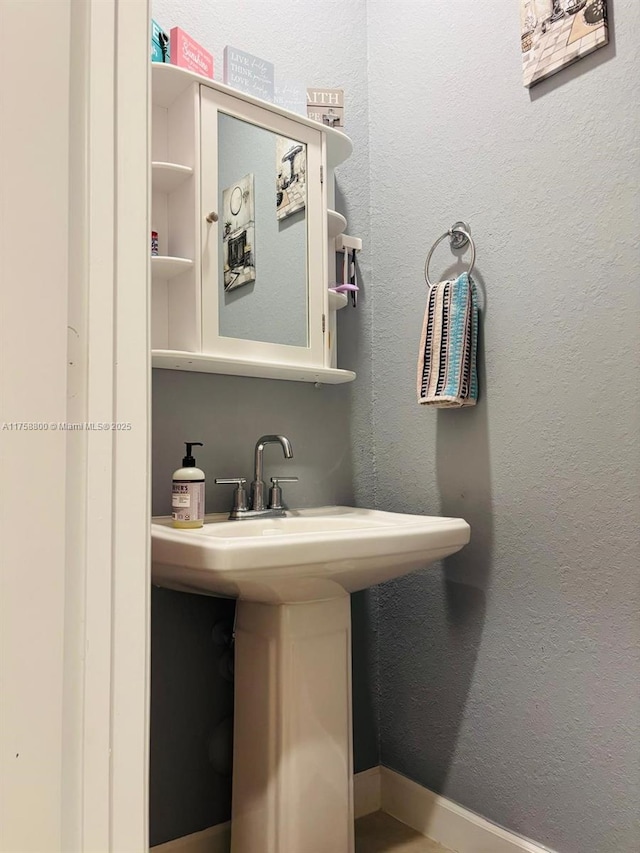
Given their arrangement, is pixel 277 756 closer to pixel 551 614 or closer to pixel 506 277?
pixel 551 614

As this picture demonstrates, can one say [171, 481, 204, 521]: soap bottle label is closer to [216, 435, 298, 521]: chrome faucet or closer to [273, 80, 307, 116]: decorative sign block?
[216, 435, 298, 521]: chrome faucet

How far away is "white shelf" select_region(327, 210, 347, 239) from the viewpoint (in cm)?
171

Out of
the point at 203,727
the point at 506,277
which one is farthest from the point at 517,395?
the point at 203,727

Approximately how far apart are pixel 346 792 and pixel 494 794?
0.35 meters

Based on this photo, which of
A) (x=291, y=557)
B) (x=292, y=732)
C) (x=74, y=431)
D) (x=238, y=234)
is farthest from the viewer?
(x=238, y=234)

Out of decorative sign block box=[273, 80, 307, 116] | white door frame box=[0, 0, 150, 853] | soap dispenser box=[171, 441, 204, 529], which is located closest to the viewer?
white door frame box=[0, 0, 150, 853]

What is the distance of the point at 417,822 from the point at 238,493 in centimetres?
95

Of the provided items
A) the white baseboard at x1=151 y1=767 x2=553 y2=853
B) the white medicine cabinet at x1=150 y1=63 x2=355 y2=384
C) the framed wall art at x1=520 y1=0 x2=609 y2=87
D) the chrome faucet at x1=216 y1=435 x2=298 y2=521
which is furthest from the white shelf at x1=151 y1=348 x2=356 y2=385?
the white baseboard at x1=151 y1=767 x2=553 y2=853

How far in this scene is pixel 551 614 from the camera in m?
1.36

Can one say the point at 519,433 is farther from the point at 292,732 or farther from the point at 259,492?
the point at 292,732

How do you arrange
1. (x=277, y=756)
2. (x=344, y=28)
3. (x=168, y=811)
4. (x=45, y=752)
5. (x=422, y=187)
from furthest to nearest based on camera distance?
(x=344, y=28)
(x=422, y=187)
(x=168, y=811)
(x=277, y=756)
(x=45, y=752)

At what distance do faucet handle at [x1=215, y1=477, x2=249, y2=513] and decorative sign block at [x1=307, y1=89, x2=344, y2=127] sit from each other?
100 cm

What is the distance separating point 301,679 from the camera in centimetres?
131

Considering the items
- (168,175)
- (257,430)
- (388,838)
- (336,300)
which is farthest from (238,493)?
(388,838)
